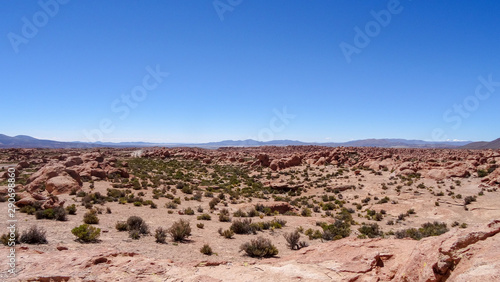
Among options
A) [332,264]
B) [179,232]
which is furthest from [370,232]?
[179,232]

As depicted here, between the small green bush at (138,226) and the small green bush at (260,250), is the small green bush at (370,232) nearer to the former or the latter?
the small green bush at (260,250)

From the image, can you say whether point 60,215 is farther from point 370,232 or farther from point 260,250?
point 370,232

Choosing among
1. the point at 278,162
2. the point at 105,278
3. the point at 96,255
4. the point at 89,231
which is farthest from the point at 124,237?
the point at 278,162

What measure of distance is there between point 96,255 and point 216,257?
13.8 feet

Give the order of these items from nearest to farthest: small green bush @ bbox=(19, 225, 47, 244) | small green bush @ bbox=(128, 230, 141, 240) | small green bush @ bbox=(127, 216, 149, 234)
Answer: small green bush @ bbox=(19, 225, 47, 244) → small green bush @ bbox=(128, 230, 141, 240) → small green bush @ bbox=(127, 216, 149, 234)

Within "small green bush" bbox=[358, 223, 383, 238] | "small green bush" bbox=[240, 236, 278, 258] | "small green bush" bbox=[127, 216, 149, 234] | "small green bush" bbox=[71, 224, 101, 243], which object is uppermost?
"small green bush" bbox=[71, 224, 101, 243]

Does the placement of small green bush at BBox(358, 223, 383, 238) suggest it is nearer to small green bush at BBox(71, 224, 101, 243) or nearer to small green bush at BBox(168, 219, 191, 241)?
small green bush at BBox(168, 219, 191, 241)

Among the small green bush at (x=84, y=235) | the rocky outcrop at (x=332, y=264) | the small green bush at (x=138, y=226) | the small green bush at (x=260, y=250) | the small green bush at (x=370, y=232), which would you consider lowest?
the small green bush at (x=370, y=232)

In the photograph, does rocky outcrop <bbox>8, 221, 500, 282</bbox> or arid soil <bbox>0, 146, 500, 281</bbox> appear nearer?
rocky outcrop <bbox>8, 221, 500, 282</bbox>

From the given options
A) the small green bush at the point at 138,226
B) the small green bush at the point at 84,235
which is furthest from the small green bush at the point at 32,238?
the small green bush at the point at 138,226

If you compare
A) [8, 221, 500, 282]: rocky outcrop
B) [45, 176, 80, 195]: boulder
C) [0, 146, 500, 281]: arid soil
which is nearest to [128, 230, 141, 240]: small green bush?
[0, 146, 500, 281]: arid soil

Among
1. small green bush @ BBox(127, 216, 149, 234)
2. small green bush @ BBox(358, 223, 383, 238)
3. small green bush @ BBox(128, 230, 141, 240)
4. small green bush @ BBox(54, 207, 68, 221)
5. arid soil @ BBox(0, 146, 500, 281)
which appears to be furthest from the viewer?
small green bush @ BBox(358, 223, 383, 238)

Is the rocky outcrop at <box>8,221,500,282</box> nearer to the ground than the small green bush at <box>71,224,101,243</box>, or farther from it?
farther from it

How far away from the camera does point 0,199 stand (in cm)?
1666
